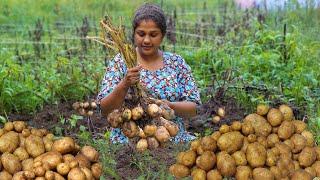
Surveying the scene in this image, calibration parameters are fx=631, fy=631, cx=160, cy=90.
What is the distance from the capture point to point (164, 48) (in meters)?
6.35

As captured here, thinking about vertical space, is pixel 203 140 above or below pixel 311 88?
above

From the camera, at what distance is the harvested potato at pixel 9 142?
2.51 m

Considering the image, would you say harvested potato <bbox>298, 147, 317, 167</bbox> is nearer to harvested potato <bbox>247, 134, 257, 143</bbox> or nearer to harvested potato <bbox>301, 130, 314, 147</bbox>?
harvested potato <bbox>301, 130, 314, 147</bbox>

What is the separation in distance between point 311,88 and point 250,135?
293 centimetres

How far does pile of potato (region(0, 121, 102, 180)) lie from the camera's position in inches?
93.7

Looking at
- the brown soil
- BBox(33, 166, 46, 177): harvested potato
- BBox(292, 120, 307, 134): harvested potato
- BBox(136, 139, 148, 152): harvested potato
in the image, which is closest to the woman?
BBox(136, 139, 148, 152): harvested potato

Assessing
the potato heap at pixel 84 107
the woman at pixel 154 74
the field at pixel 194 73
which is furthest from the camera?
the potato heap at pixel 84 107

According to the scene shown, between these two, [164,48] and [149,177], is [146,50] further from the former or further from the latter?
[164,48]

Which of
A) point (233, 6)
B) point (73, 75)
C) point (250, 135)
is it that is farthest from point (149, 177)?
point (233, 6)

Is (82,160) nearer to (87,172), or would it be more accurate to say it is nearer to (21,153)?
(87,172)

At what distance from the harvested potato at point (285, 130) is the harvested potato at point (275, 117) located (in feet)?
0.07

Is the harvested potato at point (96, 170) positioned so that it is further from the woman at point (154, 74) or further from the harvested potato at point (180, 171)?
the woman at point (154, 74)

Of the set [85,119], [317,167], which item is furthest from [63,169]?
[85,119]

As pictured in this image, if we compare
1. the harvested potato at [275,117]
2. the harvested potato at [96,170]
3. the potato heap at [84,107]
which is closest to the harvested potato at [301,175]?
the harvested potato at [275,117]
